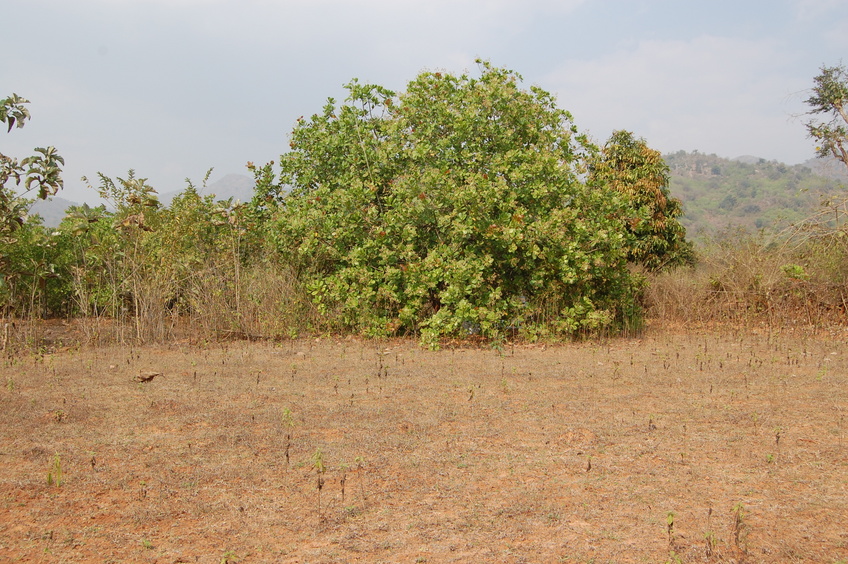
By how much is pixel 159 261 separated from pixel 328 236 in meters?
2.68

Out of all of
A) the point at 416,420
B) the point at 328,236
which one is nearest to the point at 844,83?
the point at 328,236

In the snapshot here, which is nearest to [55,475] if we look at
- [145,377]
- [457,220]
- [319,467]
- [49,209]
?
[319,467]

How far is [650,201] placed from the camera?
1811 centimetres

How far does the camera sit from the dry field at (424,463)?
11.4ft

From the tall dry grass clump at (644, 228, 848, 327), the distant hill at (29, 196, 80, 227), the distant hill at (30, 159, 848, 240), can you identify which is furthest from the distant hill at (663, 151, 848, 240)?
the distant hill at (29, 196, 80, 227)

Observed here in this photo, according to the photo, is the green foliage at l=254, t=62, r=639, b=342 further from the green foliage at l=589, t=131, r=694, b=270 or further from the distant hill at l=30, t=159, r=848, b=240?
the distant hill at l=30, t=159, r=848, b=240

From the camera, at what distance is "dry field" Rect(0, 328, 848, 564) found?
11.4 feet

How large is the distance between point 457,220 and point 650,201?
1022 cm

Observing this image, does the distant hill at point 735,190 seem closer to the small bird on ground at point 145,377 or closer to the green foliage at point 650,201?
the green foliage at point 650,201

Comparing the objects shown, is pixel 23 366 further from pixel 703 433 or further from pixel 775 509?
pixel 775 509

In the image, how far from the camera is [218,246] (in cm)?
1123

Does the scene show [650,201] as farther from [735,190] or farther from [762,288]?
[735,190]

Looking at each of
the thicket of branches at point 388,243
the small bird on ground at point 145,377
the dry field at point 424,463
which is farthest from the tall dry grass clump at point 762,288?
the small bird on ground at point 145,377

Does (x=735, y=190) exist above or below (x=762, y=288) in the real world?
above
